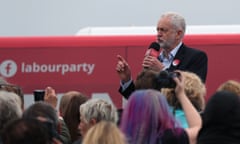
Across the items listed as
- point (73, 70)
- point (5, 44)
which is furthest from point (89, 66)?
point (5, 44)

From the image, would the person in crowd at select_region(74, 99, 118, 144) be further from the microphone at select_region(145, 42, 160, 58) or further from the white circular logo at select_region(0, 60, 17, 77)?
the white circular logo at select_region(0, 60, 17, 77)

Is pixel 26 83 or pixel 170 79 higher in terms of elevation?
pixel 170 79

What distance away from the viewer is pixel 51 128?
6.11 meters

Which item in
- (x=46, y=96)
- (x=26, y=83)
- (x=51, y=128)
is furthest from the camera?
(x=26, y=83)

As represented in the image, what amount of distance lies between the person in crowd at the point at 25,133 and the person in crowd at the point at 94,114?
1.15 m

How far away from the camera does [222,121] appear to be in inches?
238

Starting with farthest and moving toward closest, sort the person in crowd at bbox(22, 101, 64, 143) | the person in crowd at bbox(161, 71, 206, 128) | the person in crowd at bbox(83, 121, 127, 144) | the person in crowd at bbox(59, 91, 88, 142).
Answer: the person in crowd at bbox(59, 91, 88, 142) < the person in crowd at bbox(161, 71, 206, 128) < the person in crowd at bbox(22, 101, 64, 143) < the person in crowd at bbox(83, 121, 127, 144)

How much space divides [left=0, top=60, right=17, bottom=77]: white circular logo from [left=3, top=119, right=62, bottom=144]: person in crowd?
6496 millimetres

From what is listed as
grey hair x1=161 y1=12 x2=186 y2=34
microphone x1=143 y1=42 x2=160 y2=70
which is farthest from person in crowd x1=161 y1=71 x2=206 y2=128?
grey hair x1=161 y1=12 x2=186 y2=34

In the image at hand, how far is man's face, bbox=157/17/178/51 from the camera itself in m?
8.30

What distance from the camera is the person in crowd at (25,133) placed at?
18.0ft

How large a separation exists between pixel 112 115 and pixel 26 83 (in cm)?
541

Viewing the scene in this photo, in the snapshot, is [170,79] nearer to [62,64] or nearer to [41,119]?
[41,119]

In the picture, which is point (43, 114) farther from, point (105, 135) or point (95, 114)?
point (105, 135)
